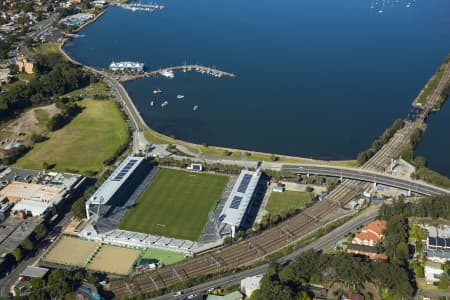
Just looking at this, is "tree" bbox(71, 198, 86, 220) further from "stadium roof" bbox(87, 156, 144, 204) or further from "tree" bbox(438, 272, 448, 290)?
"tree" bbox(438, 272, 448, 290)

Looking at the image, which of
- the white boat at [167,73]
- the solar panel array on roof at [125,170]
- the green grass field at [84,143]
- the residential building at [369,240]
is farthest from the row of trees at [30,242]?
the white boat at [167,73]

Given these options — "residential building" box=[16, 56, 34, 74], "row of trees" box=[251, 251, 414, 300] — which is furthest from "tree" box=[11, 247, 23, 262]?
"residential building" box=[16, 56, 34, 74]

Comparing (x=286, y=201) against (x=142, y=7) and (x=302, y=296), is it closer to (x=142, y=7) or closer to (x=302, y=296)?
(x=302, y=296)

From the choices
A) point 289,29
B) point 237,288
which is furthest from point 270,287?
point 289,29

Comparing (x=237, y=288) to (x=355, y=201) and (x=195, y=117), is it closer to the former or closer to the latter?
(x=355, y=201)

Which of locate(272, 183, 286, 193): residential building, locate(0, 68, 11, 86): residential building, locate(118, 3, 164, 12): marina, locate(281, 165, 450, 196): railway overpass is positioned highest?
locate(118, 3, 164, 12): marina

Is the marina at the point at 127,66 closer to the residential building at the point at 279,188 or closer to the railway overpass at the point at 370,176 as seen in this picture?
the railway overpass at the point at 370,176

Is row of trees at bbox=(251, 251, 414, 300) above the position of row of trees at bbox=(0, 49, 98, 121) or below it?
below
